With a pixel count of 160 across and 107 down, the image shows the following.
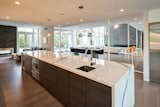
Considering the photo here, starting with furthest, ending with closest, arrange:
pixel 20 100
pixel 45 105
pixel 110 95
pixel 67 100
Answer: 1. pixel 20 100
2. pixel 45 105
3. pixel 67 100
4. pixel 110 95

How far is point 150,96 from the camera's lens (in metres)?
3.18

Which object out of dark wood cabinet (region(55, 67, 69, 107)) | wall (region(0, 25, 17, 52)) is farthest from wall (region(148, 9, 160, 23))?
wall (region(0, 25, 17, 52))

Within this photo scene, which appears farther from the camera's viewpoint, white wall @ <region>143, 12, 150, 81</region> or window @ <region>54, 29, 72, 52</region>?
window @ <region>54, 29, 72, 52</region>

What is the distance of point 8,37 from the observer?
1143cm

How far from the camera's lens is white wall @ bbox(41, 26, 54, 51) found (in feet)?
35.0

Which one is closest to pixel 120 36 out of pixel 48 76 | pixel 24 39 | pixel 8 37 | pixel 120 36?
pixel 120 36

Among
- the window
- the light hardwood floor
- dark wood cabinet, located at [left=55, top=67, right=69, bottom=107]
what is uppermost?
the window

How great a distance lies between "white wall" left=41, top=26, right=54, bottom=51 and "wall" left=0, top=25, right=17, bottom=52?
2.81 meters

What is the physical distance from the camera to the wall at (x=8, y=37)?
11000 millimetres

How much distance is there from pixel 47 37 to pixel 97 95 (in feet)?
33.1

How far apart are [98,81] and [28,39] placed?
45.6 feet

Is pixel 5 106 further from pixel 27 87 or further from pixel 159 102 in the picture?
pixel 159 102

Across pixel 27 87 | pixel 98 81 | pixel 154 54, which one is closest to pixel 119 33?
pixel 154 54

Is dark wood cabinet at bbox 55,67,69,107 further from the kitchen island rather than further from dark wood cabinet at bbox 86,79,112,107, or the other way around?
dark wood cabinet at bbox 86,79,112,107
